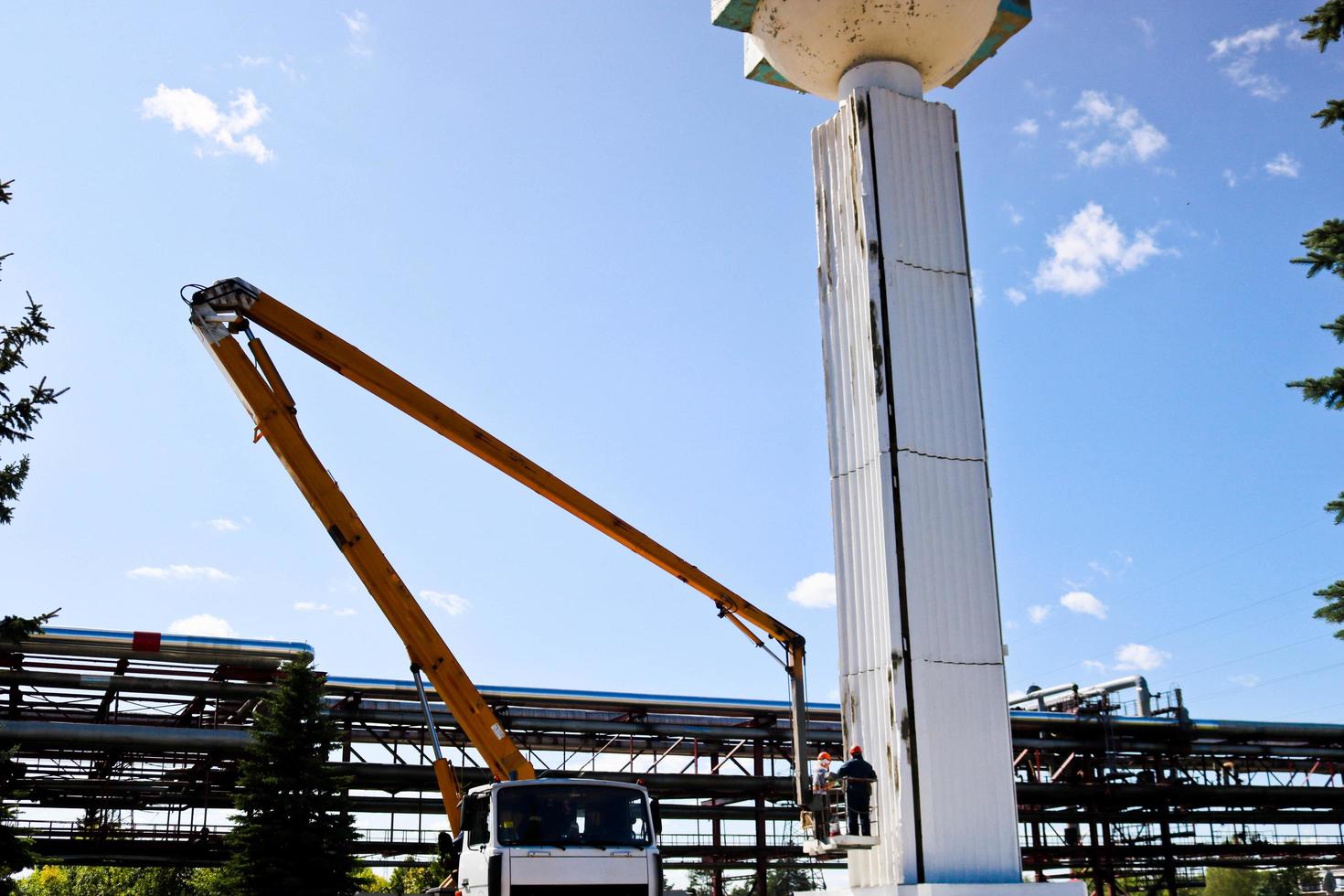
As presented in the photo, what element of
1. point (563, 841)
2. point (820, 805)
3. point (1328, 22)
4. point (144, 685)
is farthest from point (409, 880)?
point (1328, 22)

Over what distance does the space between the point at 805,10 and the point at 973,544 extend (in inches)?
382

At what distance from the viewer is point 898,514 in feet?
65.2

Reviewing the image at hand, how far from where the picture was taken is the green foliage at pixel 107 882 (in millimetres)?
67000

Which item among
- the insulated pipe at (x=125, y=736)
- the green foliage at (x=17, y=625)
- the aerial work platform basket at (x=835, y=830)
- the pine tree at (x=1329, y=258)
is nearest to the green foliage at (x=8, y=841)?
the green foliage at (x=17, y=625)

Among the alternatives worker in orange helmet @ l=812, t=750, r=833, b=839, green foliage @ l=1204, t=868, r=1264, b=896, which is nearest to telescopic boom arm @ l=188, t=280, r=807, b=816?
worker in orange helmet @ l=812, t=750, r=833, b=839

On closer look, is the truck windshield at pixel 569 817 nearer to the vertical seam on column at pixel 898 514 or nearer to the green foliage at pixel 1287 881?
the vertical seam on column at pixel 898 514

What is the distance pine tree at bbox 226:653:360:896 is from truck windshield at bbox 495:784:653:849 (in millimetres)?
14342

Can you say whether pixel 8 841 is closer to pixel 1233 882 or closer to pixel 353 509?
pixel 353 509

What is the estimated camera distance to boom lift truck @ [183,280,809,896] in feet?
57.9

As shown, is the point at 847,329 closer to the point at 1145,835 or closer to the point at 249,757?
the point at 249,757

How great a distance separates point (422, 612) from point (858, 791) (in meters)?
10.8

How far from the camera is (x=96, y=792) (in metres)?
39.8

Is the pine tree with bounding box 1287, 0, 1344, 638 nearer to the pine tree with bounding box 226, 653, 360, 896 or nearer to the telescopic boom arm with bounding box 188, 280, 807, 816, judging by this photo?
the telescopic boom arm with bounding box 188, 280, 807, 816

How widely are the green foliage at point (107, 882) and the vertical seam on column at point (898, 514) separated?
164 ft
